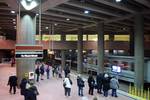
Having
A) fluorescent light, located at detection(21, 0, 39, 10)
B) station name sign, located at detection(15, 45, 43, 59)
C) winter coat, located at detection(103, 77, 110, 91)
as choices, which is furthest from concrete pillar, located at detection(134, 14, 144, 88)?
station name sign, located at detection(15, 45, 43, 59)

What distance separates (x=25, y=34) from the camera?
1898 cm

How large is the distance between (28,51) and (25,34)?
457cm

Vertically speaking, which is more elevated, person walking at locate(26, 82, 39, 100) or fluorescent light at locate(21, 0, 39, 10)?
fluorescent light at locate(21, 0, 39, 10)

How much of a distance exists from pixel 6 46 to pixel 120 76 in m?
21.7

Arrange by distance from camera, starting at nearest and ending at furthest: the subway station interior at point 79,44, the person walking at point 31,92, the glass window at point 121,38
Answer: the person walking at point 31,92 < the subway station interior at point 79,44 < the glass window at point 121,38

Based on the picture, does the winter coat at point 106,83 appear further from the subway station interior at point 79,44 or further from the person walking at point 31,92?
the person walking at point 31,92

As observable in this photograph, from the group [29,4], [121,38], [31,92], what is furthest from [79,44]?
[31,92]

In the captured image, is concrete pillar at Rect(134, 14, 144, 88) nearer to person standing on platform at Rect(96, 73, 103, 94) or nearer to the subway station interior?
the subway station interior

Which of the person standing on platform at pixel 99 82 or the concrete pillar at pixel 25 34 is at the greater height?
the concrete pillar at pixel 25 34

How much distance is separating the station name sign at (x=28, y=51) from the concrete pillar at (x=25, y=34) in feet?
12.6

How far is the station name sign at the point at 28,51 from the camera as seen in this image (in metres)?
14.4

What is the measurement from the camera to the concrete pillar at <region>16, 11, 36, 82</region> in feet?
61.7

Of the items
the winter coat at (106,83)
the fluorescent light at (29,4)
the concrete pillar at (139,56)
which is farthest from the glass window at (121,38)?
the fluorescent light at (29,4)

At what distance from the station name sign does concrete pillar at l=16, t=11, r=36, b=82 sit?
3.84 m
